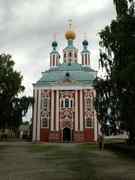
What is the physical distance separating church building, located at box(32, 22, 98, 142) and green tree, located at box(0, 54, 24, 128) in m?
18.2

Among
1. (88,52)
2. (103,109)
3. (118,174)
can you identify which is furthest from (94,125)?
(118,174)

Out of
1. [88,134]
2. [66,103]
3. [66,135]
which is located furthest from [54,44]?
[88,134]

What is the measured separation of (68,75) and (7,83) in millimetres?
24570

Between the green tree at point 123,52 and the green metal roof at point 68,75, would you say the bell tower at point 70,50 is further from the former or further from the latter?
the green tree at point 123,52

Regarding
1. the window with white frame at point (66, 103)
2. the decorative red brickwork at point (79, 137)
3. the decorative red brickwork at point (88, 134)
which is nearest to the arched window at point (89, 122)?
the decorative red brickwork at point (88, 134)

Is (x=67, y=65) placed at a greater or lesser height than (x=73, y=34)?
lesser

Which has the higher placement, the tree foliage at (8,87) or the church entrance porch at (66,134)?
the tree foliage at (8,87)

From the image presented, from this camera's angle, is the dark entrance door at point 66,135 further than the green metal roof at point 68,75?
No

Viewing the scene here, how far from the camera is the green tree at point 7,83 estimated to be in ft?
120

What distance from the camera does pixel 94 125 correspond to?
2184 inches

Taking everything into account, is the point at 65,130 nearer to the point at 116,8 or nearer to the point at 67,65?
the point at 67,65

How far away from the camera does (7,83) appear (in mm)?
36688

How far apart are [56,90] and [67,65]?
7954mm

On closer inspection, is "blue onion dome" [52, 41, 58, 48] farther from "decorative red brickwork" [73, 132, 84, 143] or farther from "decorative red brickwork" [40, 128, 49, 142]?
"decorative red brickwork" [73, 132, 84, 143]
